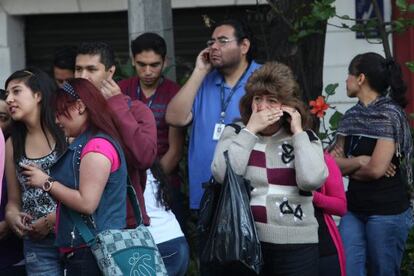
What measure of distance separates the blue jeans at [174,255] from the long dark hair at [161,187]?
207 millimetres

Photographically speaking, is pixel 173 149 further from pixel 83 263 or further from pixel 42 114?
pixel 83 263

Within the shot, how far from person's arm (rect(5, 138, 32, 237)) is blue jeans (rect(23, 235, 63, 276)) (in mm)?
115

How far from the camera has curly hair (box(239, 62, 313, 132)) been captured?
5.81 meters

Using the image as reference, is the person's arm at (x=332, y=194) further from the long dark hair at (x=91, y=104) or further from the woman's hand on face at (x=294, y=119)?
the long dark hair at (x=91, y=104)

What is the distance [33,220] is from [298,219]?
1417mm

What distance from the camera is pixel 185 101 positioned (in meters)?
6.69

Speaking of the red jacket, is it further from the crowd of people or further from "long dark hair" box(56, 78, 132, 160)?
"long dark hair" box(56, 78, 132, 160)

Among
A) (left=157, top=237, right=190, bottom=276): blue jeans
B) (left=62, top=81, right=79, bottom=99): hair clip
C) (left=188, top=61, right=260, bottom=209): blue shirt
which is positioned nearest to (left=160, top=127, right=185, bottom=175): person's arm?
(left=188, top=61, right=260, bottom=209): blue shirt

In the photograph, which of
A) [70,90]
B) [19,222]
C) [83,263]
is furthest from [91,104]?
[19,222]

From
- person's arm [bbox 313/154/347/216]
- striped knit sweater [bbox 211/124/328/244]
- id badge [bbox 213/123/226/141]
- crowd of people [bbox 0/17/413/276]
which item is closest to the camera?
crowd of people [bbox 0/17/413/276]

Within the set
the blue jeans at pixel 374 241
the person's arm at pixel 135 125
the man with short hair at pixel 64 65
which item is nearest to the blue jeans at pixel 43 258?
the person's arm at pixel 135 125

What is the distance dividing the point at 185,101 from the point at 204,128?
0.20 m

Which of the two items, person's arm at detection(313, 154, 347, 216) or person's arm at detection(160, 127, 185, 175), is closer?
person's arm at detection(313, 154, 347, 216)

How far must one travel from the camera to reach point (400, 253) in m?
7.09
